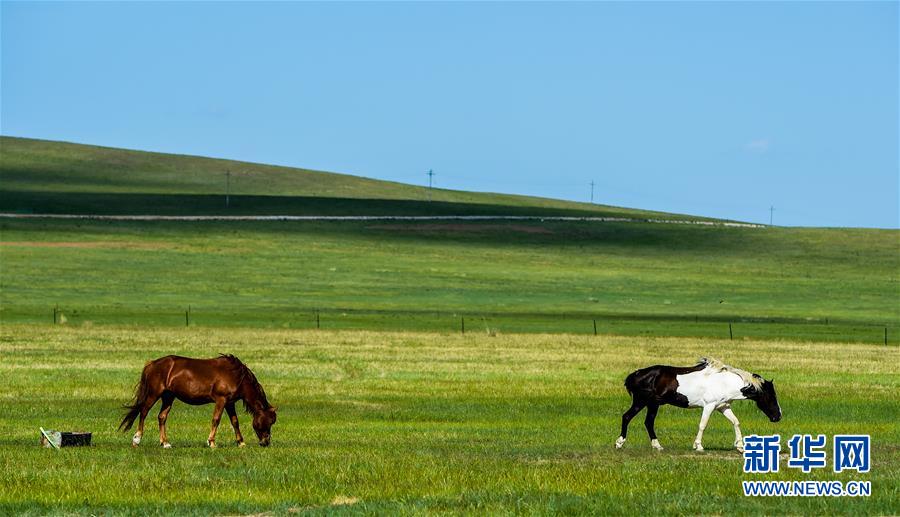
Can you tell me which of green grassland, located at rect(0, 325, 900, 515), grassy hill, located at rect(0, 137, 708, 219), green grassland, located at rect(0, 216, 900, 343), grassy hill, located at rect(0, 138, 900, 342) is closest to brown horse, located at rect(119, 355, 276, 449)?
green grassland, located at rect(0, 325, 900, 515)

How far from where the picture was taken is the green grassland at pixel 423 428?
18172mm

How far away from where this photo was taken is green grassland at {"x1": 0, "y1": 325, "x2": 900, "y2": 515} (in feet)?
59.6

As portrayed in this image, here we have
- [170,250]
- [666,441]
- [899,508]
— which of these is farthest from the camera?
[170,250]

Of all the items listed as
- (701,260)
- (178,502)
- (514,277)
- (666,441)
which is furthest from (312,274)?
(178,502)

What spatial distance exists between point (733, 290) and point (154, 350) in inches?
2396

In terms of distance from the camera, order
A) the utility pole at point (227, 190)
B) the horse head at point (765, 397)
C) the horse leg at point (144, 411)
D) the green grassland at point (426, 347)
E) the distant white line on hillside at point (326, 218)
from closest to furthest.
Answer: the green grassland at point (426, 347) → the horse leg at point (144, 411) → the horse head at point (765, 397) → the distant white line on hillside at point (326, 218) → the utility pole at point (227, 190)

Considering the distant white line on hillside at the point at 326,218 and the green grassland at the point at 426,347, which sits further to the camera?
the distant white line on hillside at the point at 326,218

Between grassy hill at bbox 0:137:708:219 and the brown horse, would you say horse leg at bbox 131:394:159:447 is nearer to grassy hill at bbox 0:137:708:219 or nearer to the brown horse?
the brown horse

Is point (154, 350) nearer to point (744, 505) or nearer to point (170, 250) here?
point (744, 505)

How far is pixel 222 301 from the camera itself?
87.9 m

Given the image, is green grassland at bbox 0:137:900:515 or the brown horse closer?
green grassland at bbox 0:137:900:515

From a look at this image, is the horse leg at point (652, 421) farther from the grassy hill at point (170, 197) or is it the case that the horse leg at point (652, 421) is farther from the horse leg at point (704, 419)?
the grassy hill at point (170, 197)

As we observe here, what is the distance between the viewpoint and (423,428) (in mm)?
29469

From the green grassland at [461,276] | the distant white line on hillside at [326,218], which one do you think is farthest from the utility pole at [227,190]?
the green grassland at [461,276]
